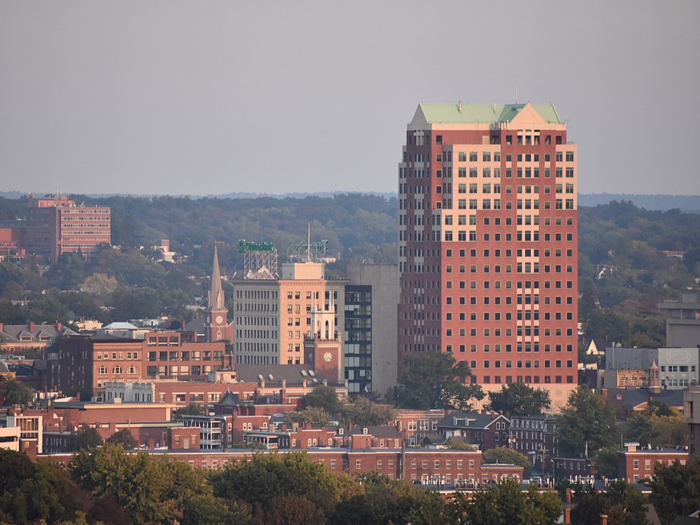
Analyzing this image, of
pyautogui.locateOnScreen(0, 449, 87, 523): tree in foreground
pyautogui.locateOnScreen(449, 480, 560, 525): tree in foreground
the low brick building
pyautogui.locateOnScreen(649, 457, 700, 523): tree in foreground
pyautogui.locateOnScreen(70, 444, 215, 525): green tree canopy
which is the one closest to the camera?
pyautogui.locateOnScreen(449, 480, 560, 525): tree in foreground

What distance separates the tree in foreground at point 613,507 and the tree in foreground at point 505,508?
3.14 m

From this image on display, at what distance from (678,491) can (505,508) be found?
680 inches

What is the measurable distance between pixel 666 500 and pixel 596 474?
55.2 metres

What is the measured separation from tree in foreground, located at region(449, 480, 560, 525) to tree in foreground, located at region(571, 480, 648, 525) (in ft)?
10.3

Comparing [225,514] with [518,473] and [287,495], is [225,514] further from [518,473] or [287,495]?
[518,473]

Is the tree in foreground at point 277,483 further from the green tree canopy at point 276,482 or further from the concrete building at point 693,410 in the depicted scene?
the concrete building at point 693,410

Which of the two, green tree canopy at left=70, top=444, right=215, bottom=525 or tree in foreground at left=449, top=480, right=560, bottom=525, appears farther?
green tree canopy at left=70, top=444, right=215, bottom=525

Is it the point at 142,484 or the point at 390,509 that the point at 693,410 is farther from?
the point at 142,484

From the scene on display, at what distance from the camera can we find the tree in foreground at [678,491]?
5561 inches

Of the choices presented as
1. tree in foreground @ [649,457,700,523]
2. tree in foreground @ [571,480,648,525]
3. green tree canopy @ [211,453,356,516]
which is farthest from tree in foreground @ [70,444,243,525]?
tree in foreground @ [649,457,700,523]

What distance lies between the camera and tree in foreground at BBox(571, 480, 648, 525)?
13300 centimetres

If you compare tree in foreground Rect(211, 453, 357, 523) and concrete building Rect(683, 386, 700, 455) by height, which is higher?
concrete building Rect(683, 386, 700, 455)

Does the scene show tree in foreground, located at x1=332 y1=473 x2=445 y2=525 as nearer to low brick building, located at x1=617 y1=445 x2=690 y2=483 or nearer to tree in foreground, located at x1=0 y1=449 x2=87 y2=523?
tree in foreground, located at x1=0 y1=449 x2=87 y2=523

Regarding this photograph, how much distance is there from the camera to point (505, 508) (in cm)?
12912
